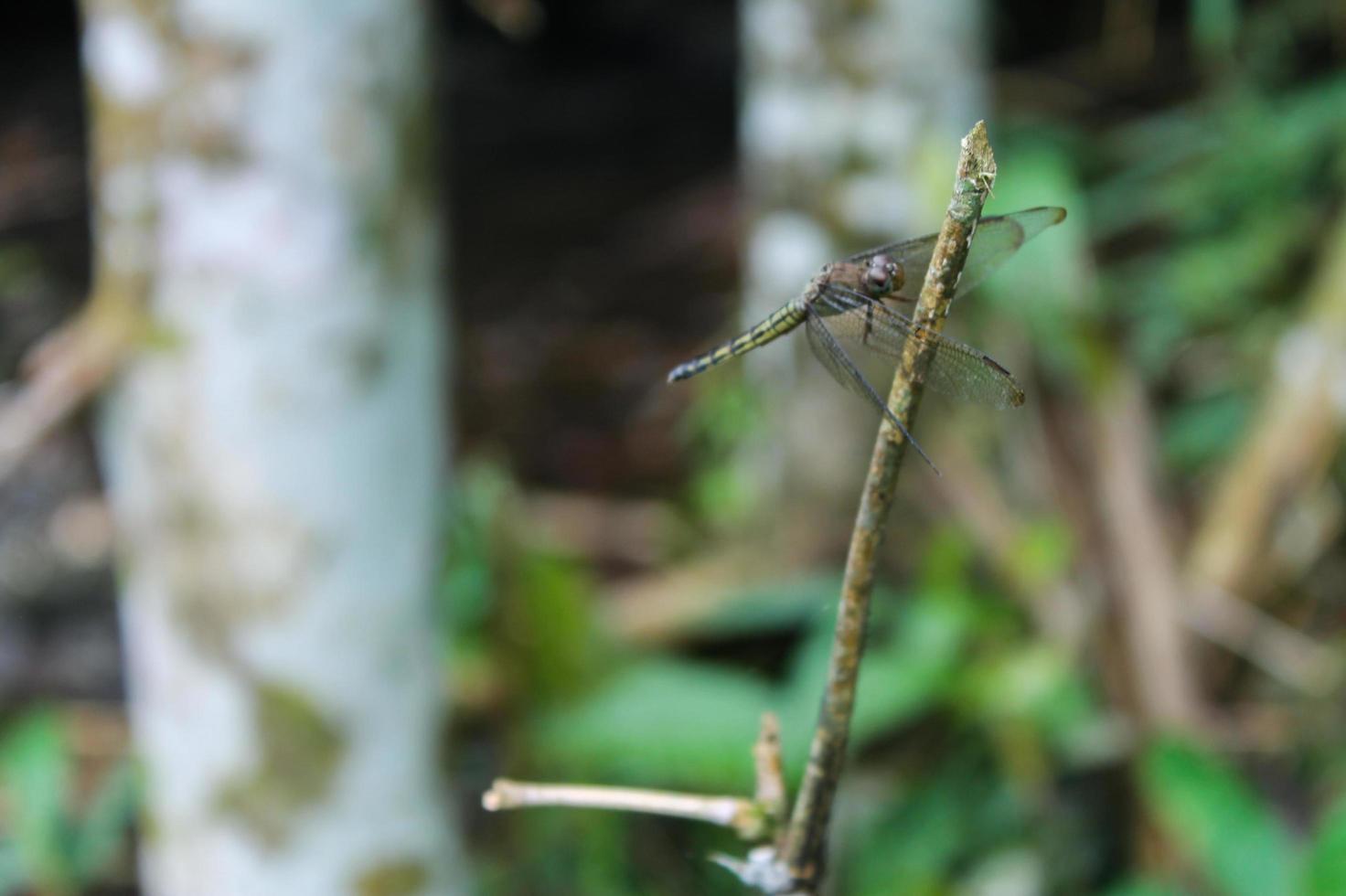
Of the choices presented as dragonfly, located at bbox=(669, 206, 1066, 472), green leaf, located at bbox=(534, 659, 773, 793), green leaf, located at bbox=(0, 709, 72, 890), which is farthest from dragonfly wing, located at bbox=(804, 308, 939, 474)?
green leaf, located at bbox=(0, 709, 72, 890)

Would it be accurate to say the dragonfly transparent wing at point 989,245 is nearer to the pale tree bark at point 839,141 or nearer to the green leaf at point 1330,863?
the green leaf at point 1330,863

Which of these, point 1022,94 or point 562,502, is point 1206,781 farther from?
point 1022,94

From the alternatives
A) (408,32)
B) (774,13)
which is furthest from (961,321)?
(408,32)

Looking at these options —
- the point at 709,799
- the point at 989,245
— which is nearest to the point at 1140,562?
the point at 989,245

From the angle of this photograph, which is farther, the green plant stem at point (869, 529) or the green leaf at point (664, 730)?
the green leaf at point (664, 730)

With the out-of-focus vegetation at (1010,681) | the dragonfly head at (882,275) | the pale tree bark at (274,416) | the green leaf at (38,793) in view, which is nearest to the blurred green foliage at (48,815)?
the green leaf at (38,793)

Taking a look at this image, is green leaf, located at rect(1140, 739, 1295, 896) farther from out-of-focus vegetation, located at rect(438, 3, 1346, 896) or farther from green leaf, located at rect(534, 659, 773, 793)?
green leaf, located at rect(534, 659, 773, 793)
